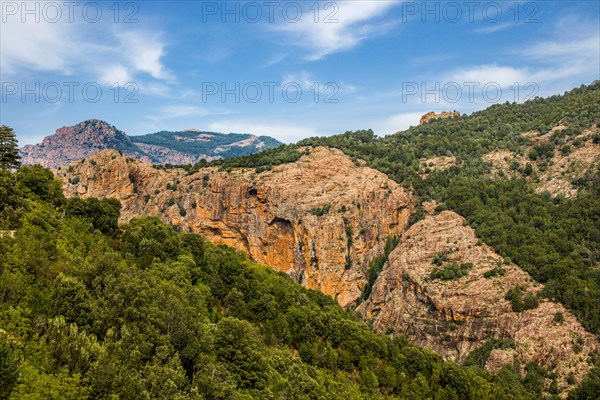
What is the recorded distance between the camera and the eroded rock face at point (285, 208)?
101m

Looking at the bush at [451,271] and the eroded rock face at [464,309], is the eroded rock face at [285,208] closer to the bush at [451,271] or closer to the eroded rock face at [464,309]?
the eroded rock face at [464,309]

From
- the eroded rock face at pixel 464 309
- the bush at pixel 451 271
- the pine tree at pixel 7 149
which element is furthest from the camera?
the bush at pixel 451 271

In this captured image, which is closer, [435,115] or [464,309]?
[464,309]

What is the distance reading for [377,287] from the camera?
9469cm

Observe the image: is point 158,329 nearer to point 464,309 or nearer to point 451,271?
point 464,309

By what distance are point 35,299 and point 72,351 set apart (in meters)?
6.16

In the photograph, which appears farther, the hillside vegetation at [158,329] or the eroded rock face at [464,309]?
the eroded rock face at [464,309]

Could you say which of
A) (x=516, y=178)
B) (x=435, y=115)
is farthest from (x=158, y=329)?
(x=435, y=115)

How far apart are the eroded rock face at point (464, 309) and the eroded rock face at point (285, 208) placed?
8.07 meters

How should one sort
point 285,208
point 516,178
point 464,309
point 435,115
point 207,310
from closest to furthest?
1. point 207,310
2. point 464,309
3. point 285,208
4. point 516,178
5. point 435,115

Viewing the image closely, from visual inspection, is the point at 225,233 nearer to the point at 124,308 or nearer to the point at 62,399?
the point at 124,308

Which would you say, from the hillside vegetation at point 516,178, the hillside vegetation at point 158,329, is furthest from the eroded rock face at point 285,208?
the hillside vegetation at point 158,329

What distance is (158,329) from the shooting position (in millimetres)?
29375

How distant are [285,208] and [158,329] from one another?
74351 millimetres
